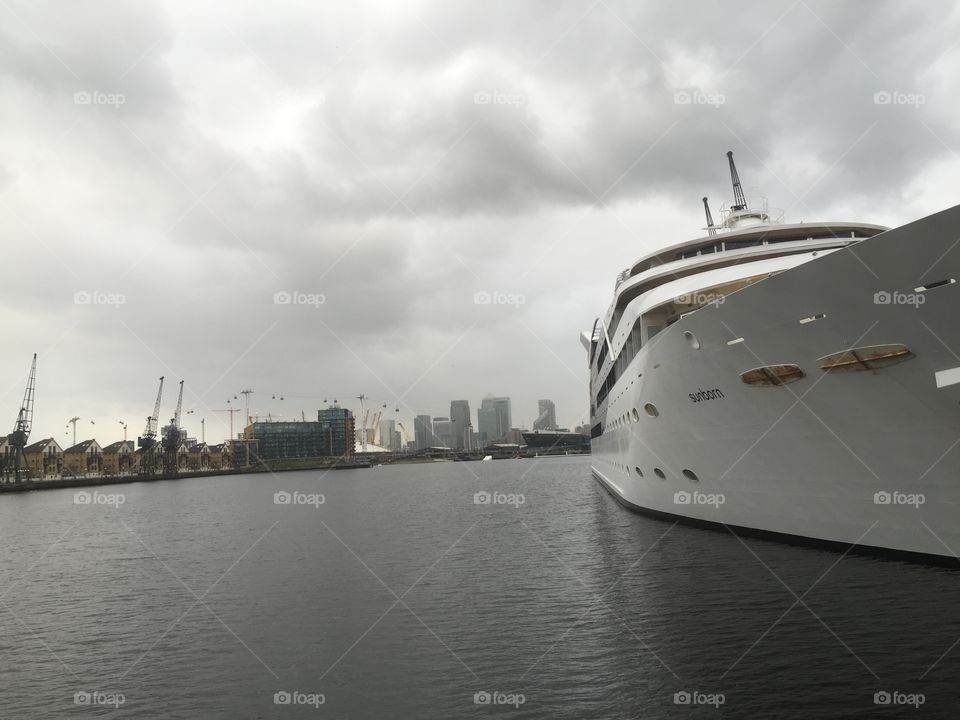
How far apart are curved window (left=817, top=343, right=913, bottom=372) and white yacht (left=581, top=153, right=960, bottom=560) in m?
0.03

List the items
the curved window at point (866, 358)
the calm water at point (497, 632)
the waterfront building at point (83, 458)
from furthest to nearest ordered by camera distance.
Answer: the waterfront building at point (83, 458)
the curved window at point (866, 358)
the calm water at point (497, 632)

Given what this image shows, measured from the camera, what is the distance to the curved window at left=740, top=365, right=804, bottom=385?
524 inches

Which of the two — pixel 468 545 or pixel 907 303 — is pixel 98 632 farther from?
pixel 907 303

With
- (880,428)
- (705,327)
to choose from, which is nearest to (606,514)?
(705,327)

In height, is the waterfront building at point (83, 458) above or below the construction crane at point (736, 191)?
below

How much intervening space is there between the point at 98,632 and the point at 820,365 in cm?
1692

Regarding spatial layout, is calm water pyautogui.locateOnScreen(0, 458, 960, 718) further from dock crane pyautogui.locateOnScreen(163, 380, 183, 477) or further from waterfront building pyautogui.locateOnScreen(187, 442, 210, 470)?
waterfront building pyautogui.locateOnScreen(187, 442, 210, 470)

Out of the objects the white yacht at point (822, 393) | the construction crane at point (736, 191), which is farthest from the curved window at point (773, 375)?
the construction crane at point (736, 191)

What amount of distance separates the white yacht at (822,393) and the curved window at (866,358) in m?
0.03

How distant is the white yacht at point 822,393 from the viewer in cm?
1116

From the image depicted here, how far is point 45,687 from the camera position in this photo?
32.8ft

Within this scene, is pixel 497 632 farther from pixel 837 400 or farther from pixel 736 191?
pixel 736 191

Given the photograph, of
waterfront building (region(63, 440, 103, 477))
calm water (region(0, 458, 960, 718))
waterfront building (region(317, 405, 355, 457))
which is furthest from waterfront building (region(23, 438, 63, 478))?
calm water (region(0, 458, 960, 718))

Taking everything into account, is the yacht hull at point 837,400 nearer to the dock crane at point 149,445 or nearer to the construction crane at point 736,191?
the construction crane at point 736,191
